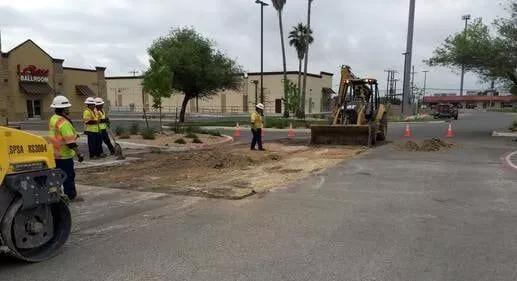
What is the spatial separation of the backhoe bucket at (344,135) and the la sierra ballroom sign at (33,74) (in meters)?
36.5

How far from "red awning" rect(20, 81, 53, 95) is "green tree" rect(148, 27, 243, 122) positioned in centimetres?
1319

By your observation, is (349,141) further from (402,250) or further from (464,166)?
(402,250)

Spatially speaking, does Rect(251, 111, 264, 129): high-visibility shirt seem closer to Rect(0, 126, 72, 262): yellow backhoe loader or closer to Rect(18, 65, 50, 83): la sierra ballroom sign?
Rect(0, 126, 72, 262): yellow backhoe loader

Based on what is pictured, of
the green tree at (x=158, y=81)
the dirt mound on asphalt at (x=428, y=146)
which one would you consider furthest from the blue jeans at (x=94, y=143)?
the dirt mound on asphalt at (x=428, y=146)

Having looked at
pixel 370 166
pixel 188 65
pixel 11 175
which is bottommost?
pixel 370 166

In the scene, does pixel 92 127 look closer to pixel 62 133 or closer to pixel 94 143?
pixel 94 143

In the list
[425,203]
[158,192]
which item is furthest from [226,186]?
[425,203]

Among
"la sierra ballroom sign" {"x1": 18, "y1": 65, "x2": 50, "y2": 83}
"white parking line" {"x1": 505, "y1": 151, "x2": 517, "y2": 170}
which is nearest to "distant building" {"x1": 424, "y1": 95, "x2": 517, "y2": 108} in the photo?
"la sierra ballroom sign" {"x1": 18, "y1": 65, "x2": 50, "y2": 83}

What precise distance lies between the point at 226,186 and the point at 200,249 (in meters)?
4.66

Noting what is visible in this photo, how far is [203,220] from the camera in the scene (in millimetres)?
7906

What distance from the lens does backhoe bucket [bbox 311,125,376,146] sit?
20594 mm

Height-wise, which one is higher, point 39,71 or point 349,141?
point 39,71

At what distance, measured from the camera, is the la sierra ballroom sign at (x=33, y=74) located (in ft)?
161

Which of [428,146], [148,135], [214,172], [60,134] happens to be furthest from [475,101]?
[60,134]
